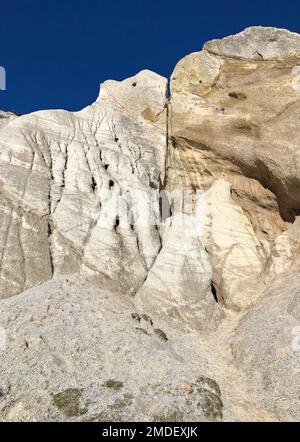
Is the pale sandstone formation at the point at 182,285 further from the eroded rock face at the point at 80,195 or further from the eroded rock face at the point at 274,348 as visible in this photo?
the eroded rock face at the point at 274,348

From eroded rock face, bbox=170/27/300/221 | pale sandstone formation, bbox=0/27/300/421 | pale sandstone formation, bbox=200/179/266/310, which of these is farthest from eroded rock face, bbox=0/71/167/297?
eroded rock face, bbox=170/27/300/221

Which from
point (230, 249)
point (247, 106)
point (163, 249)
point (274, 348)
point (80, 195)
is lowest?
point (274, 348)

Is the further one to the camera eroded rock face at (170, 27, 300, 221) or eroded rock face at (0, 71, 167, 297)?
eroded rock face at (170, 27, 300, 221)

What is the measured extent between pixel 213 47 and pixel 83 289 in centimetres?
2818

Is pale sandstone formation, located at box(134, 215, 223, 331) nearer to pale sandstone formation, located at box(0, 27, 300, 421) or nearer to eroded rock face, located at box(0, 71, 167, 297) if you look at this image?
pale sandstone formation, located at box(0, 27, 300, 421)

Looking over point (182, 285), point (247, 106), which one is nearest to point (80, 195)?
point (182, 285)

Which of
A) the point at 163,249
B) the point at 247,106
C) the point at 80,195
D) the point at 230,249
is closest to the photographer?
the point at 163,249

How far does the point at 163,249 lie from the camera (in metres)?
38.3

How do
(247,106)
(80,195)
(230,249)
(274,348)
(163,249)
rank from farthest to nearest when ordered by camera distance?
(247,106) → (80,195) → (230,249) → (163,249) → (274,348)

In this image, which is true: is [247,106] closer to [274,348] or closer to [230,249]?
[230,249]

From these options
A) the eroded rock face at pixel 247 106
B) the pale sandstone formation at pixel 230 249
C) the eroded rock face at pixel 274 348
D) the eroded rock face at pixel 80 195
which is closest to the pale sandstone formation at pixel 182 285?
the pale sandstone formation at pixel 230 249

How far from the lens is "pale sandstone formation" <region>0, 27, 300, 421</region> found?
22891mm
